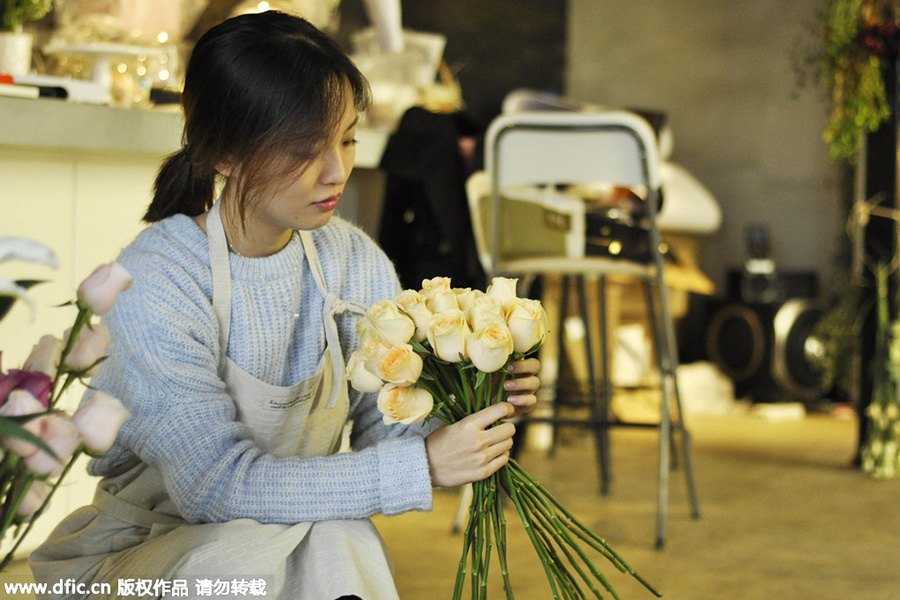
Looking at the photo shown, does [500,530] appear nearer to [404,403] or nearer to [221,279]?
[404,403]

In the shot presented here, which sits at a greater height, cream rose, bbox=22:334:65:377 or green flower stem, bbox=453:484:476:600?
cream rose, bbox=22:334:65:377

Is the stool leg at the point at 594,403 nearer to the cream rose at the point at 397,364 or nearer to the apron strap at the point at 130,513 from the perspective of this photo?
the apron strap at the point at 130,513

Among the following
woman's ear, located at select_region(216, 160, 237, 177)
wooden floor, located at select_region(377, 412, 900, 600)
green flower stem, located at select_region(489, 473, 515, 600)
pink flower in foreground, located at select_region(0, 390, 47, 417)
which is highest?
woman's ear, located at select_region(216, 160, 237, 177)

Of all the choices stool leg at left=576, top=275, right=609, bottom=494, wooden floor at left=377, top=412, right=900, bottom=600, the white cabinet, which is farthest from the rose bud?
stool leg at left=576, top=275, right=609, bottom=494

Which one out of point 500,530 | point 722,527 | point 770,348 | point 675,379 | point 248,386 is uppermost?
point 248,386

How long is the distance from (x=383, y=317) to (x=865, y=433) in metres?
2.96

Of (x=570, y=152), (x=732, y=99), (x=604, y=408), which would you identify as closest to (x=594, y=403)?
(x=604, y=408)

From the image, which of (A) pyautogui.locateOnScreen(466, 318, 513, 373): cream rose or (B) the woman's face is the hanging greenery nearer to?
(B) the woman's face

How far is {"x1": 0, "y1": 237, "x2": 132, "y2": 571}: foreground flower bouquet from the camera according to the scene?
2.40 ft

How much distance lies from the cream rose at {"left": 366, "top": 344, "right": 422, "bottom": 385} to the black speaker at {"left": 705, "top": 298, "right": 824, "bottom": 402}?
430 centimetres

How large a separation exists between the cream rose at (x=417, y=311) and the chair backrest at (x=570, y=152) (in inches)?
59.2

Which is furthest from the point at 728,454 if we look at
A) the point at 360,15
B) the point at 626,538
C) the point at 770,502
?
the point at 360,15

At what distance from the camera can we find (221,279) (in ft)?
4.48

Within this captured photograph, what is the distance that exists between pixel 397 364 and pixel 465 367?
0.10 m
